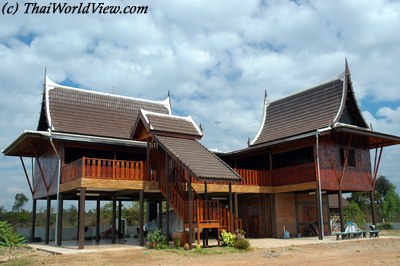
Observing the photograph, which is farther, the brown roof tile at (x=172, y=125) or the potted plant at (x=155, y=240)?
the brown roof tile at (x=172, y=125)

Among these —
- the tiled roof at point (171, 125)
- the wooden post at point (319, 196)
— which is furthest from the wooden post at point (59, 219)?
the wooden post at point (319, 196)

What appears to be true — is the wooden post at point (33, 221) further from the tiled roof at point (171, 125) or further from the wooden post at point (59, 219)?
the tiled roof at point (171, 125)

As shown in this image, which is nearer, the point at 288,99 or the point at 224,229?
the point at 224,229

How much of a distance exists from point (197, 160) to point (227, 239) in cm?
285

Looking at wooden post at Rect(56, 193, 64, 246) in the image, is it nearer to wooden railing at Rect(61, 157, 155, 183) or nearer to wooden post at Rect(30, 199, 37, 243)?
wooden railing at Rect(61, 157, 155, 183)

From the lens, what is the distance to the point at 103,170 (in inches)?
645

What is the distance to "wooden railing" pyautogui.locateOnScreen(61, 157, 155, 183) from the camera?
16.0 meters

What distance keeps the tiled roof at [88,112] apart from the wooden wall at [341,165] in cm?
913

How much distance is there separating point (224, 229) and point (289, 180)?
234 inches

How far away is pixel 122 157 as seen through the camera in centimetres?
2058

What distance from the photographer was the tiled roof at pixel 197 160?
14.6 meters

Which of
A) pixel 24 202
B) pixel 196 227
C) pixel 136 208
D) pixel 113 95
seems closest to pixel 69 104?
pixel 113 95

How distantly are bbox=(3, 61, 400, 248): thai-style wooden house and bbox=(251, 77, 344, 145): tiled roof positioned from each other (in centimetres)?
6

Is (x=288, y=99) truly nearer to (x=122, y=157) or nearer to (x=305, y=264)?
(x=122, y=157)
